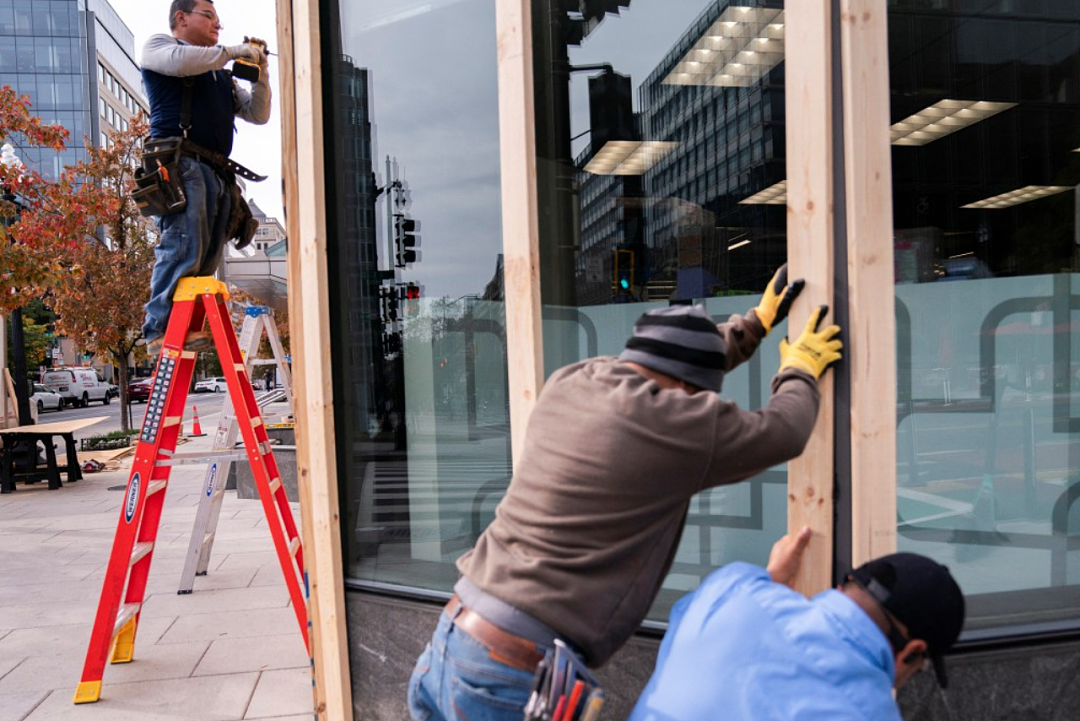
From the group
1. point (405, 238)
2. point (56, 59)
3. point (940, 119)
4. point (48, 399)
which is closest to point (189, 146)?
point (405, 238)

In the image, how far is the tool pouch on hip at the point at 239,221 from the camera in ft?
14.4

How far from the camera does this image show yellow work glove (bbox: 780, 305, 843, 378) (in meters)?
2.42

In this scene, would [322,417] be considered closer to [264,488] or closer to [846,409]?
[264,488]

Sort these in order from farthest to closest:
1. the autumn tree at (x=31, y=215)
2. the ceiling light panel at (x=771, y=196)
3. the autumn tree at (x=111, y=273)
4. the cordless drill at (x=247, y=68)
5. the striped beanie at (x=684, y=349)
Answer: the autumn tree at (x=111, y=273) → the autumn tree at (x=31, y=215) → the cordless drill at (x=247, y=68) → the ceiling light panel at (x=771, y=196) → the striped beanie at (x=684, y=349)

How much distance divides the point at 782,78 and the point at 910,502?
1741mm

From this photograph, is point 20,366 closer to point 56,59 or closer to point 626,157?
point 626,157

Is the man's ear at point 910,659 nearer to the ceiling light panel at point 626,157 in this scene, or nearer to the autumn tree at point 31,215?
the ceiling light panel at point 626,157

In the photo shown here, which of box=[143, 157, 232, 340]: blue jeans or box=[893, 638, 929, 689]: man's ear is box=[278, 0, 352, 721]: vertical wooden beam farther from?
box=[893, 638, 929, 689]: man's ear

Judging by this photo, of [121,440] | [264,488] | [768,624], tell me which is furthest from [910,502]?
[121,440]

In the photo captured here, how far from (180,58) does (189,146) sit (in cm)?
43

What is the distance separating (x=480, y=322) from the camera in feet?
12.0

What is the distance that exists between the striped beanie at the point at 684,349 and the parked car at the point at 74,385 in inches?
1505

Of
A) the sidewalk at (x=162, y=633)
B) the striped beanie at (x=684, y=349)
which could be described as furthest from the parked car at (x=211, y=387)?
the striped beanie at (x=684, y=349)

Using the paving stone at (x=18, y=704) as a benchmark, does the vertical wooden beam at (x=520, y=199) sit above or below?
above
